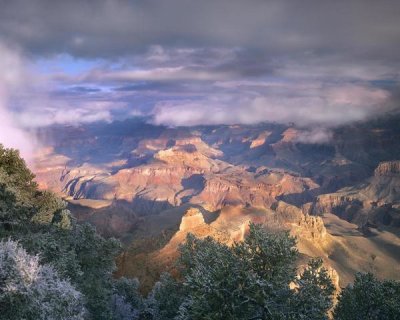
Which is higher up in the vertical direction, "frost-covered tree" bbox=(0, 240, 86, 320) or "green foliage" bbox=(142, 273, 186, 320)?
"frost-covered tree" bbox=(0, 240, 86, 320)

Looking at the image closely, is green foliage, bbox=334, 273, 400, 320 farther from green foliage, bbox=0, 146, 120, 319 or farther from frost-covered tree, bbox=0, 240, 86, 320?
green foliage, bbox=0, 146, 120, 319

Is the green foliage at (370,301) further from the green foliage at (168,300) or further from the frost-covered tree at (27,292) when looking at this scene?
the frost-covered tree at (27,292)

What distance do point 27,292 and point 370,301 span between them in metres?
23.4

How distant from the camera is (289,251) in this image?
24.4 metres

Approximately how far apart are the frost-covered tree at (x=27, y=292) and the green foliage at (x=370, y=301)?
2024 cm

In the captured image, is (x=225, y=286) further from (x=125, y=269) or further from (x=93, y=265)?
(x=125, y=269)

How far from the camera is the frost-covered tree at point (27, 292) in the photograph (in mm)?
21656

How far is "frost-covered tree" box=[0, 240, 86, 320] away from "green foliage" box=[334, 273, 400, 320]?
2024cm

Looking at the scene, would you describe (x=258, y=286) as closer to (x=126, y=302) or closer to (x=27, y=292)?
(x=27, y=292)

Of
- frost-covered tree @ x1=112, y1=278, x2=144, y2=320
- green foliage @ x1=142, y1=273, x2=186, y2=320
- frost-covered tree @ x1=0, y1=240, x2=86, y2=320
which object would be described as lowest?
frost-covered tree @ x1=112, y1=278, x2=144, y2=320

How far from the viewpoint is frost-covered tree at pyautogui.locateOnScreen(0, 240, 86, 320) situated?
21.7 m

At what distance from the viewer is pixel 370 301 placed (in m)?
30.3

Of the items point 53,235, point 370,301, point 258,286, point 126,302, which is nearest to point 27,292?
point 258,286

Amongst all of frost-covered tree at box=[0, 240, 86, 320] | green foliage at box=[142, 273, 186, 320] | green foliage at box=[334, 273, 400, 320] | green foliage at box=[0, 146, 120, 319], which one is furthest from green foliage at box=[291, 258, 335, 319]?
green foliage at box=[0, 146, 120, 319]
